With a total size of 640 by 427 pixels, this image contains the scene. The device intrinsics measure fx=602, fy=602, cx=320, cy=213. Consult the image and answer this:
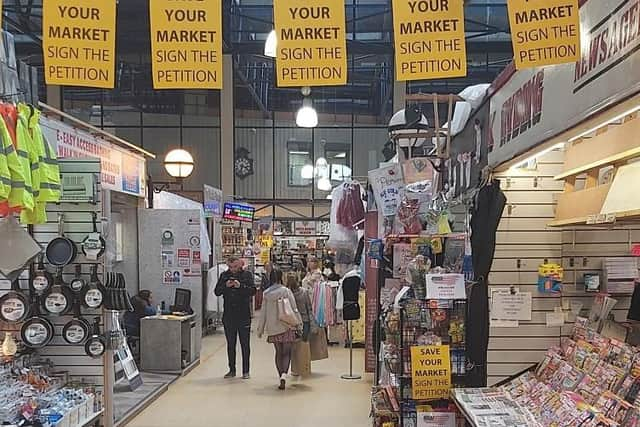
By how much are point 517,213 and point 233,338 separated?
5.25 metres

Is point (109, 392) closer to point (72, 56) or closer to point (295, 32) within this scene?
point (72, 56)

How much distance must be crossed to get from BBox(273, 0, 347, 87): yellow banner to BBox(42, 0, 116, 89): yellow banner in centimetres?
73

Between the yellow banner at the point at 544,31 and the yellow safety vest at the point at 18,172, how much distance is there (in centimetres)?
242

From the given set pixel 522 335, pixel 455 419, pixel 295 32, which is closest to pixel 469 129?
pixel 522 335

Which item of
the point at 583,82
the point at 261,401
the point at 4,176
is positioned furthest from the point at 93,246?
the point at 583,82

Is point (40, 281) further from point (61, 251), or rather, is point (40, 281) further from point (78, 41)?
point (78, 41)

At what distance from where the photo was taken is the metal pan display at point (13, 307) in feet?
14.5

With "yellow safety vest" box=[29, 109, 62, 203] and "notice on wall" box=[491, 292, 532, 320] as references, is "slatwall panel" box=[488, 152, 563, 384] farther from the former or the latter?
"yellow safety vest" box=[29, 109, 62, 203]

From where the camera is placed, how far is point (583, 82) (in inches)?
88.3

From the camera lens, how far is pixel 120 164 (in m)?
7.79

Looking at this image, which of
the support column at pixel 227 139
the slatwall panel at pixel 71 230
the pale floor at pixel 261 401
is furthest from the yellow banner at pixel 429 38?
the support column at pixel 227 139

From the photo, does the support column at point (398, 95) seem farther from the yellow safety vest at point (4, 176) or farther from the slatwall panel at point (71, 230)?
the yellow safety vest at point (4, 176)

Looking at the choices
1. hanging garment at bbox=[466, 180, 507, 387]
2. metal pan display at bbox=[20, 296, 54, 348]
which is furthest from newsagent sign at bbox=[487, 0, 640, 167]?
metal pan display at bbox=[20, 296, 54, 348]

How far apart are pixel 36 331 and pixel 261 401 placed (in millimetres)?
3051
